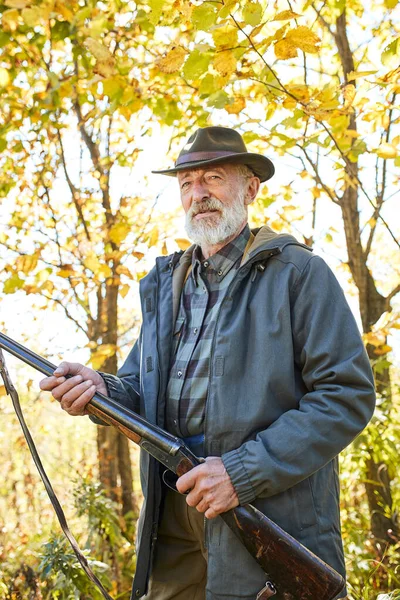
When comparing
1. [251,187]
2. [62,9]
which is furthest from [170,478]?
[62,9]

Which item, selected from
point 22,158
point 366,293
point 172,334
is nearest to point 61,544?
point 172,334

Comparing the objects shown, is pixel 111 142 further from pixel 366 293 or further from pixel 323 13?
pixel 366 293

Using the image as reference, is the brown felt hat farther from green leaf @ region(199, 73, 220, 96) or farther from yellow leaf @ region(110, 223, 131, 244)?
yellow leaf @ region(110, 223, 131, 244)

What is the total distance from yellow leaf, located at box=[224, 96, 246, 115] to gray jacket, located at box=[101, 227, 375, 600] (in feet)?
5.68

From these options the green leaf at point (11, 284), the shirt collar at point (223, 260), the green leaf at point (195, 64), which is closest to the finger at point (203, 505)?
the shirt collar at point (223, 260)

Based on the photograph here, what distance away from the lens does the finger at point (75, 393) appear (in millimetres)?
2756

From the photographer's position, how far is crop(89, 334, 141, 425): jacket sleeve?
2963mm

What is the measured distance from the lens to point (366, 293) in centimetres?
553

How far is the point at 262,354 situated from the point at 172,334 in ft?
2.01

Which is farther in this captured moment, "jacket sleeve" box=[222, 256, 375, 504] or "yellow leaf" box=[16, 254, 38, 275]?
"yellow leaf" box=[16, 254, 38, 275]

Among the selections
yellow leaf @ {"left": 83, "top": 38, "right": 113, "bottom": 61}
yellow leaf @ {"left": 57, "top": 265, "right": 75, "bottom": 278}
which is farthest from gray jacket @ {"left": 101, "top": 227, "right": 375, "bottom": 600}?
yellow leaf @ {"left": 57, "top": 265, "right": 75, "bottom": 278}

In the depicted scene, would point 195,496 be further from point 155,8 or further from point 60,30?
point 60,30

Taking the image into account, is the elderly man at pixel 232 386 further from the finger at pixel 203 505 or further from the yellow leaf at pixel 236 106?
the yellow leaf at pixel 236 106

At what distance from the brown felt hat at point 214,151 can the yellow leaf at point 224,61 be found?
333 mm
